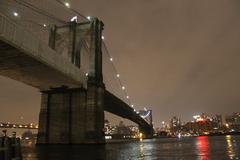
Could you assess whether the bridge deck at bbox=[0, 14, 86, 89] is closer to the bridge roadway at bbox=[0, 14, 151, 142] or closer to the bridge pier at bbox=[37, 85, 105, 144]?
the bridge roadway at bbox=[0, 14, 151, 142]

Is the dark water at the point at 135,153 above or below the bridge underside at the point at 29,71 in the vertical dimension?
below

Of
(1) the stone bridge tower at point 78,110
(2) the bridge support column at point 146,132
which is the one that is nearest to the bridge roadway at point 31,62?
(1) the stone bridge tower at point 78,110

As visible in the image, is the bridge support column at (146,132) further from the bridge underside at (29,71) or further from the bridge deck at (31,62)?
the bridge deck at (31,62)

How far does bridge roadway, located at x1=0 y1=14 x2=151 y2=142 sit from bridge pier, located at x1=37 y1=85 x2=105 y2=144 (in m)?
2.11

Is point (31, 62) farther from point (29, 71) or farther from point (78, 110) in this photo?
point (78, 110)

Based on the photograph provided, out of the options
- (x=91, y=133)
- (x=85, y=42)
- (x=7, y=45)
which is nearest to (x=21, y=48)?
(x=7, y=45)

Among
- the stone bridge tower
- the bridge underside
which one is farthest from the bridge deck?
the stone bridge tower

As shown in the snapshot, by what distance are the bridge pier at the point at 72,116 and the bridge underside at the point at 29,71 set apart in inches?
96.9

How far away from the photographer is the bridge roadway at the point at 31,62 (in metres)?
28.0

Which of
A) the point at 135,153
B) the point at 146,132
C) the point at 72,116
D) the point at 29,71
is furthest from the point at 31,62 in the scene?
the point at 146,132

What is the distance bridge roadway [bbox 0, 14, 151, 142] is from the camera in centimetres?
2800

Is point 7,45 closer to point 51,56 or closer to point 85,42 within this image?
point 51,56

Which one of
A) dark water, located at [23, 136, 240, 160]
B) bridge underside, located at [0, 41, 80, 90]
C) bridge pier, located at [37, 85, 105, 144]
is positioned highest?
bridge underside, located at [0, 41, 80, 90]

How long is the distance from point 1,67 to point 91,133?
17.4 meters
